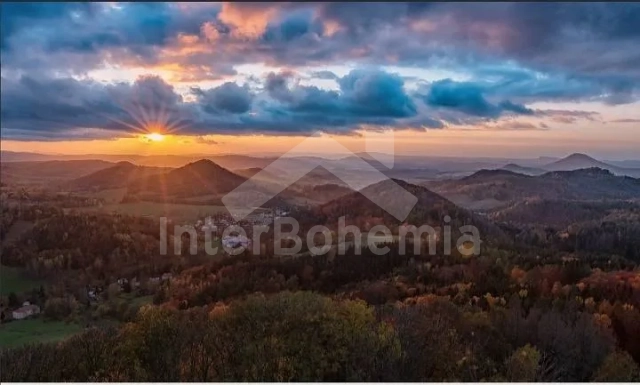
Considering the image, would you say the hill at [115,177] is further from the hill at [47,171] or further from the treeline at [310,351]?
the treeline at [310,351]

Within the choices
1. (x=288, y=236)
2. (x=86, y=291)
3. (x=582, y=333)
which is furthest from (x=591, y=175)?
(x=86, y=291)

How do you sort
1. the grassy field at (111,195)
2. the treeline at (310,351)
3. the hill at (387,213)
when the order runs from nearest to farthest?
the treeline at (310,351), the hill at (387,213), the grassy field at (111,195)

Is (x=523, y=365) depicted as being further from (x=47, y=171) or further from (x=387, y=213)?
(x=47, y=171)

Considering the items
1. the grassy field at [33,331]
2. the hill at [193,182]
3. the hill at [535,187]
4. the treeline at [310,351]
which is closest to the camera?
the treeline at [310,351]

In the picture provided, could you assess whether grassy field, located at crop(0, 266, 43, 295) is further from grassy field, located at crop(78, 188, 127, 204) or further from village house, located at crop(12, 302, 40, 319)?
grassy field, located at crop(78, 188, 127, 204)

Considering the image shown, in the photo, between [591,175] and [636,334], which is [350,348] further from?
[591,175]

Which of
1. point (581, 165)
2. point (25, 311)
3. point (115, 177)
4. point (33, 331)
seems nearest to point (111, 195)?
point (115, 177)

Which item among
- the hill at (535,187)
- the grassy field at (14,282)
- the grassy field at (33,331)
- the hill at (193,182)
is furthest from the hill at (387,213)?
the grassy field at (14,282)
